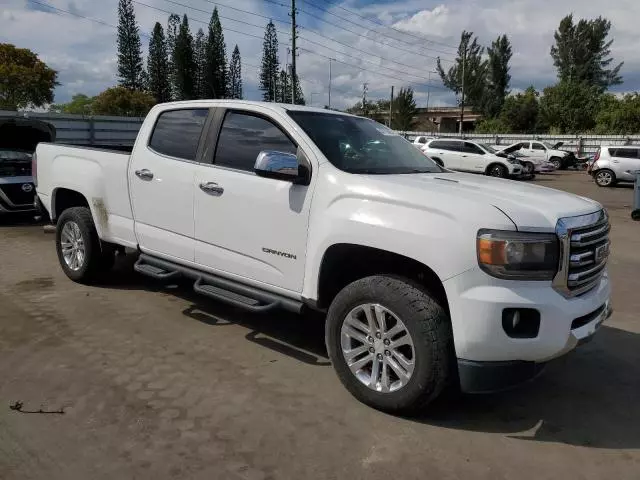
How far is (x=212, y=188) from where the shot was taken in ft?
13.9

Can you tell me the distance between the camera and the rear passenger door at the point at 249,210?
12.3 feet

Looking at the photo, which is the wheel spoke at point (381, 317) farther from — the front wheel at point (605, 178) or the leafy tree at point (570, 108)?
the leafy tree at point (570, 108)

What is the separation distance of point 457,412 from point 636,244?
25.3ft

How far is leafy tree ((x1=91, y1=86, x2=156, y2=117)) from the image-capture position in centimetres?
6669

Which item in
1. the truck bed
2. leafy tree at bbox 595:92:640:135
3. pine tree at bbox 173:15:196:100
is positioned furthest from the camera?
pine tree at bbox 173:15:196:100

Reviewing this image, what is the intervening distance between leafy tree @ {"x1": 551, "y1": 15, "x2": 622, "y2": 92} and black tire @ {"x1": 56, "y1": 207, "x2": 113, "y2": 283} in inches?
3004

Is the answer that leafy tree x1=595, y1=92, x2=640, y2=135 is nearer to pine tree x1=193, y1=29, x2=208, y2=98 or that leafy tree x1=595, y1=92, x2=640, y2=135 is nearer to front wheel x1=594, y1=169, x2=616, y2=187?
front wheel x1=594, y1=169, x2=616, y2=187

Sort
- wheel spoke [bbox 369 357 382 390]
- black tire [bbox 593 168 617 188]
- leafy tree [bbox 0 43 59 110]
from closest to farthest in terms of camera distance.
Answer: wheel spoke [bbox 369 357 382 390] → black tire [bbox 593 168 617 188] → leafy tree [bbox 0 43 59 110]

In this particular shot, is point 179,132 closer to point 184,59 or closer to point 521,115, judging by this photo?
point 521,115

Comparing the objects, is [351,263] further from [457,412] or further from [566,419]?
[566,419]

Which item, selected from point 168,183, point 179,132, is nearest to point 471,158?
point 179,132

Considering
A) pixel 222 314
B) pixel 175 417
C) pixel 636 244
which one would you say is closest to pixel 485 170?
pixel 636 244

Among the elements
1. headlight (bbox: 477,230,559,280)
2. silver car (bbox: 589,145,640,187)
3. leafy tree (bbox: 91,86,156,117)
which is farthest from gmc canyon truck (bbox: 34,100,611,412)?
leafy tree (bbox: 91,86,156,117)

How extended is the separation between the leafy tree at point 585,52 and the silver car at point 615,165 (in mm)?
54945
